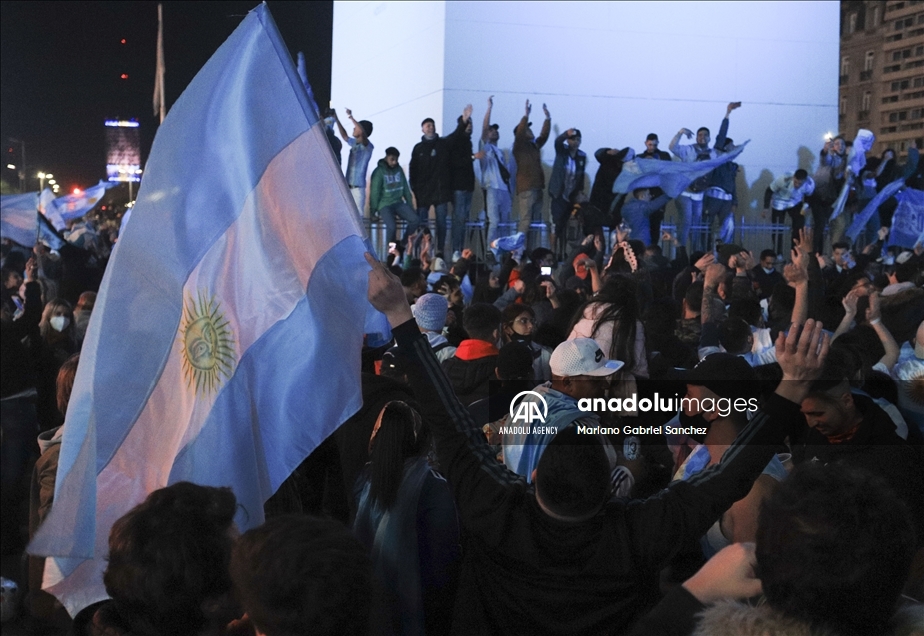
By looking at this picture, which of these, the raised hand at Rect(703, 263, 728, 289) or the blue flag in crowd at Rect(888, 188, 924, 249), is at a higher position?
the blue flag in crowd at Rect(888, 188, 924, 249)

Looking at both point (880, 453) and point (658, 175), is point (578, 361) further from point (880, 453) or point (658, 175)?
point (658, 175)

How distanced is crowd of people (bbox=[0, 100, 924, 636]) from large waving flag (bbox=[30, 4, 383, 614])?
0.30 m

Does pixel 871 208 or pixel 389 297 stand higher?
pixel 871 208

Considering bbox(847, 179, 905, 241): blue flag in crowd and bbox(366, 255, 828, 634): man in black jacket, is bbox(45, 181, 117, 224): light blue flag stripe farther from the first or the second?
bbox(366, 255, 828, 634): man in black jacket

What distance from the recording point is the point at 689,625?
218 cm

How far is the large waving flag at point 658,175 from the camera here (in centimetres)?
1498

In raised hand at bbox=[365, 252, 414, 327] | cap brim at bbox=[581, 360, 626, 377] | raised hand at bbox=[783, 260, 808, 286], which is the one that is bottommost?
cap brim at bbox=[581, 360, 626, 377]

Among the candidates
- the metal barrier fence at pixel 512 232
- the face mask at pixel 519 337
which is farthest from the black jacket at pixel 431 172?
the face mask at pixel 519 337

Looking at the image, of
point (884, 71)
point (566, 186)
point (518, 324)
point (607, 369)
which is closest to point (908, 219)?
point (566, 186)

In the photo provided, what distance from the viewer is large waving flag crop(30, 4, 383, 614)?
11.5 ft

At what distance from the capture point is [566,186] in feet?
53.4

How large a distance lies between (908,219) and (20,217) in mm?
12096

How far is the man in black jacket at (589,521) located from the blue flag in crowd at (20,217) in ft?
23.5

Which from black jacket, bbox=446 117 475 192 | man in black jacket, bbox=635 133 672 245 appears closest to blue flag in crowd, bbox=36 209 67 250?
black jacket, bbox=446 117 475 192
